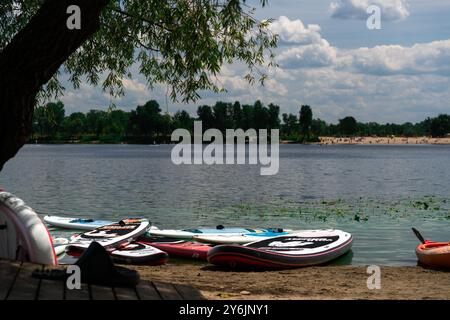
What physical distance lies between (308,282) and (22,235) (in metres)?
5.96

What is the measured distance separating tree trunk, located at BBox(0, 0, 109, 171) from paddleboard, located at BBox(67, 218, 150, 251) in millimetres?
7809

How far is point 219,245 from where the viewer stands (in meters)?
14.2

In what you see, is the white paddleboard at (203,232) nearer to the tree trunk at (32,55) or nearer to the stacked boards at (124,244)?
the stacked boards at (124,244)

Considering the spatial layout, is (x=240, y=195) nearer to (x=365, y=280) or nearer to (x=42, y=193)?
(x=42, y=193)

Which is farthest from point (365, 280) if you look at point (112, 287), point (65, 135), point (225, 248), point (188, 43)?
point (65, 135)

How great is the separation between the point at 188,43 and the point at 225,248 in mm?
4952

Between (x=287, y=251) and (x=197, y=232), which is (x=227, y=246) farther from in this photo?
(x=197, y=232)

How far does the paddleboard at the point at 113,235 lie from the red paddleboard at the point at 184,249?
0.74 metres

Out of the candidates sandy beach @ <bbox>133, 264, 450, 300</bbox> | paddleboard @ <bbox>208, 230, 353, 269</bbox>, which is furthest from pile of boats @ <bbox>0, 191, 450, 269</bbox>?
sandy beach @ <bbox>133, 264, 450, 300</bbox>

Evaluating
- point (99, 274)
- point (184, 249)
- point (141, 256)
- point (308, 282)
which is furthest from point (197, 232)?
point (99, 274)

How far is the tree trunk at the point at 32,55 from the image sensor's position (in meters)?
7.55

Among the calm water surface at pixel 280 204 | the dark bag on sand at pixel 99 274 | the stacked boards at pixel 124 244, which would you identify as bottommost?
the calm water surface at pixel 280 204

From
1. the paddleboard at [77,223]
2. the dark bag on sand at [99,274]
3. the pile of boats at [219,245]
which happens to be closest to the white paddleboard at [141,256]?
the pile of boats at [219,245]

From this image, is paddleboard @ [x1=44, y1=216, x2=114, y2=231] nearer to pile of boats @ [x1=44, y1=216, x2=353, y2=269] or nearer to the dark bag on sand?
pile of boats @ [x1=44, y1=216, x2=353, y2=269]
